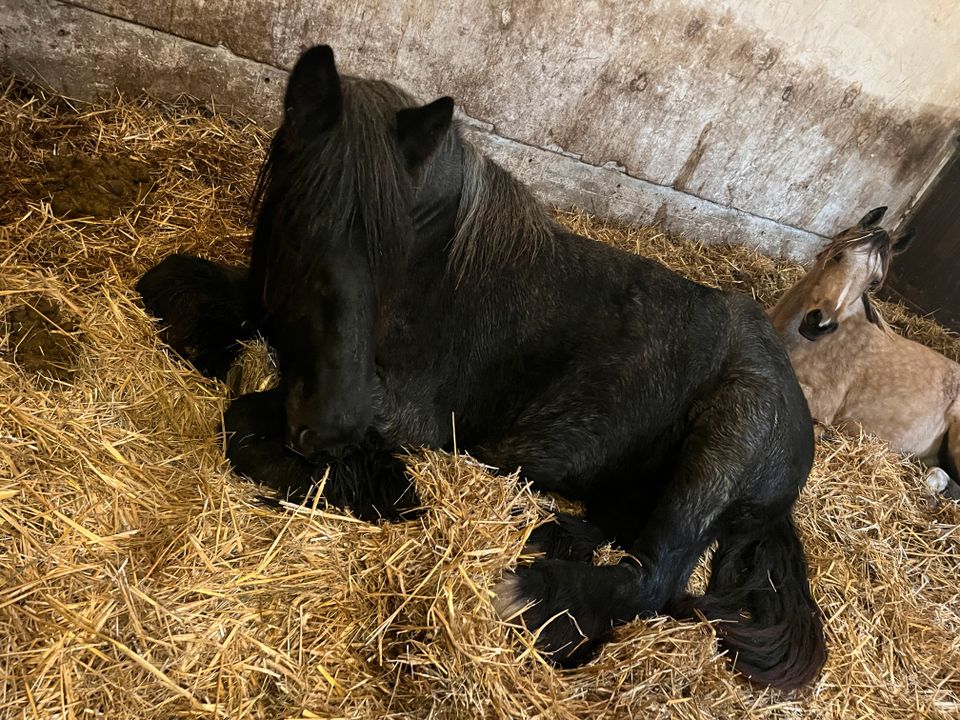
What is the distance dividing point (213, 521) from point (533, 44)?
3744 millimetres

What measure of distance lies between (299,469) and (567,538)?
3.77ft

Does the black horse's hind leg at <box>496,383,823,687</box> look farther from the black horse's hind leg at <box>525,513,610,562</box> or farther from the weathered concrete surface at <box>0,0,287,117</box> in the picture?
the weathered concrete surface at <box>0,0,287,117</box>

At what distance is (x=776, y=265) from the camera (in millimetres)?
5832

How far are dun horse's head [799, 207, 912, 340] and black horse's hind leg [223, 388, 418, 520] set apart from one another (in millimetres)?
3243

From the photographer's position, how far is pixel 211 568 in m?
1.84

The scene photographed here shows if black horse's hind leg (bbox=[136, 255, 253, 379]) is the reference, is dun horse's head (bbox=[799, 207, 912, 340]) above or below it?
above

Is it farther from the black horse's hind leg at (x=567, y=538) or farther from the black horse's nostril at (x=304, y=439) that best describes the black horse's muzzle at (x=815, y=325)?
the black horse's nostril at (x=304, y=439)

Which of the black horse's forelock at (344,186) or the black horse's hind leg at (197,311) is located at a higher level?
the black horse's forelock at (344,186)

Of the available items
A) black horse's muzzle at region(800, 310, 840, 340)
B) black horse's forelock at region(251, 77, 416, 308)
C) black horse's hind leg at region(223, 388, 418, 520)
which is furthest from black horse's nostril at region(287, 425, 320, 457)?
black horse's muzzle at region(800, 310, 840, 340)

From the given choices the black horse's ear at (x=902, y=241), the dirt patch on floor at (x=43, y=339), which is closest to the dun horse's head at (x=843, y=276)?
the black horse's ear at (x=902, y=241)

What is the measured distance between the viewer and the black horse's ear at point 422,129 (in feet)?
6.26

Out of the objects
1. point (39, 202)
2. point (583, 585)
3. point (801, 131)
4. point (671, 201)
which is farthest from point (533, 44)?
point (583, 585)

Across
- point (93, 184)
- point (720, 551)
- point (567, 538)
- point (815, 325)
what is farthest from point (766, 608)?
point (93, 184)

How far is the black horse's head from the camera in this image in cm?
191
